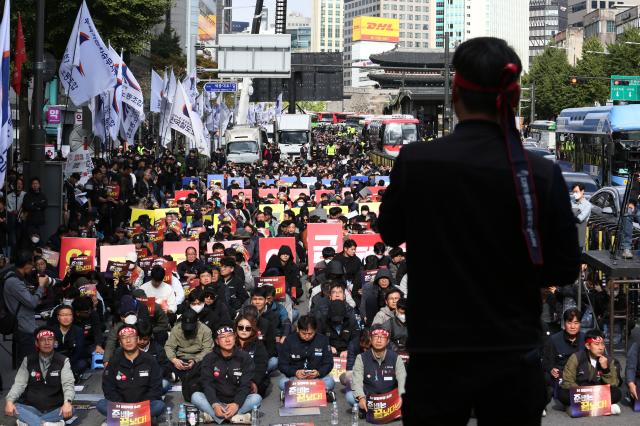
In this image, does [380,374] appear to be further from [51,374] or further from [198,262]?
[198,262]

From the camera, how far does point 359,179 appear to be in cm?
3462

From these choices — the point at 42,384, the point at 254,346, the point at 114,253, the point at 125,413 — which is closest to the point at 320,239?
the point at 114,253

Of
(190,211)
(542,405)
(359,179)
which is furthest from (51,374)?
(359,179)

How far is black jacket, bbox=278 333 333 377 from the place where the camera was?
39.7 feet

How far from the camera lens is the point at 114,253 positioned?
18.0 metres

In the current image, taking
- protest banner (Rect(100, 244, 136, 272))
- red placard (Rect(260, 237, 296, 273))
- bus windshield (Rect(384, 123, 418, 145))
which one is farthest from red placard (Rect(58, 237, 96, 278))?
bus windshield (Rect(384, 123, 418, 145))

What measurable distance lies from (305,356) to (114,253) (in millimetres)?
6736

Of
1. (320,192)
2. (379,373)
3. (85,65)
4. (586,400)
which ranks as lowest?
(586,400)

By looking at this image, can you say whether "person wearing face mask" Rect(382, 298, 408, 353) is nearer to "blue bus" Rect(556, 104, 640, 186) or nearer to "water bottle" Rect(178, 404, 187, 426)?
"water bottle" Rect(178, 404, 187, 426)

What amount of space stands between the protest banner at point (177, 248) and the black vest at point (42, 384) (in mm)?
8454

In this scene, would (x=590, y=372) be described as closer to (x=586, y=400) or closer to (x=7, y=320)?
(x=586, y=400)

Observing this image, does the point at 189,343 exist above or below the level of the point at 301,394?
above

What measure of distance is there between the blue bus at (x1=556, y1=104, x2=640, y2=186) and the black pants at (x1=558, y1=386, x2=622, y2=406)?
65.3 ft

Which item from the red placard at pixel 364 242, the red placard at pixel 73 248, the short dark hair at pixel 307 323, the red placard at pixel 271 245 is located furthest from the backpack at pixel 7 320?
the red placard at pixel 364 242
